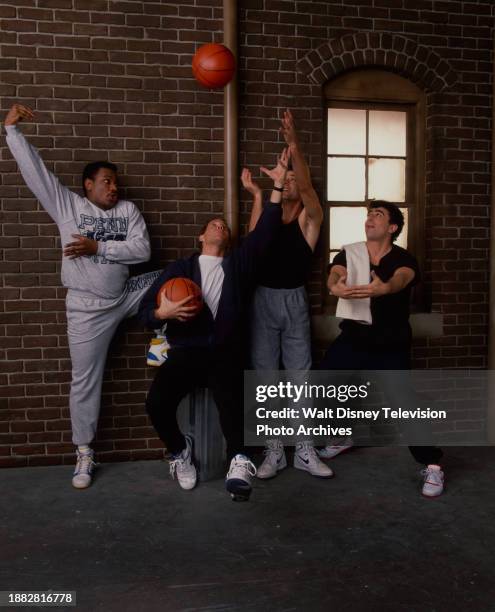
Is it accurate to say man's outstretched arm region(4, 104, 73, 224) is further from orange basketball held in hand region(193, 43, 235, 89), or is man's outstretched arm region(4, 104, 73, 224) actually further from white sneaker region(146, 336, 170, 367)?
orange basketball held in hand region(193, 43, 235, 89)

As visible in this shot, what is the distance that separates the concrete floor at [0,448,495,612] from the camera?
3.02m

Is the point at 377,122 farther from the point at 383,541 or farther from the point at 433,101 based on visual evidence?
the point at 383,541

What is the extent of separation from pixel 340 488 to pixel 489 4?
14.1ft

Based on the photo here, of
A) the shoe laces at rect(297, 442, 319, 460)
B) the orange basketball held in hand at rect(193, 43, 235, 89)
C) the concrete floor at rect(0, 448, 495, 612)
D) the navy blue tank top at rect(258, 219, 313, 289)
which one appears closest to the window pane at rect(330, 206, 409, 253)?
the navy blue tank top at rect(258, 219, 313, 289)

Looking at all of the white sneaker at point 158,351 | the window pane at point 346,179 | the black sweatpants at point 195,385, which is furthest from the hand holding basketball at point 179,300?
the window pane at point 346,179

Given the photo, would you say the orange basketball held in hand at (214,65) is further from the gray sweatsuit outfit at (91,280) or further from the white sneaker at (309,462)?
the white sneaker at (309,462)

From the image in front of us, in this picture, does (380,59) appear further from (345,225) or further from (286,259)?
(286,259)

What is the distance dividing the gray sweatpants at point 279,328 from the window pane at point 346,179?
3.80 ft

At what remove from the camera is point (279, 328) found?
15.5ft

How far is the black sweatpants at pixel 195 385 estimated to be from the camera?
13.7ft

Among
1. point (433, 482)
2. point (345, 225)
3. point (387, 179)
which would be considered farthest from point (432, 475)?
point (387, 179)

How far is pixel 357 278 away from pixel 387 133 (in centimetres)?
177

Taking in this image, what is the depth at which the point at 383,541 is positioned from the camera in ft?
11.7

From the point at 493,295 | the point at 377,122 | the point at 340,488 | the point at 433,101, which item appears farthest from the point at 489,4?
the point at 340,488
